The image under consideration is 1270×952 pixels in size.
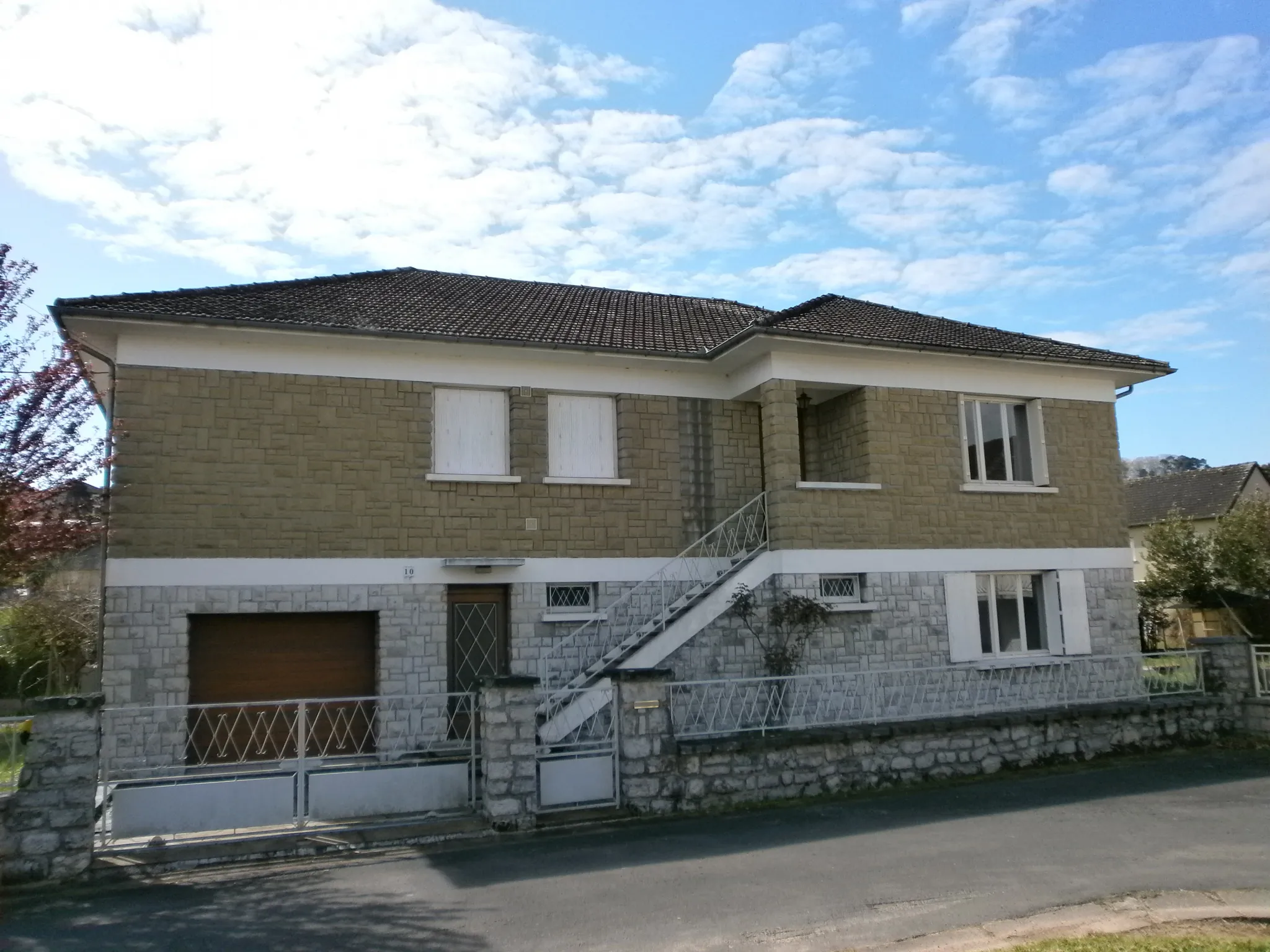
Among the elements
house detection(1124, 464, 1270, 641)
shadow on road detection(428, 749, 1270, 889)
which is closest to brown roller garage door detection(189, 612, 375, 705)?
shadow on road detection(428, 749, 1270, 889)

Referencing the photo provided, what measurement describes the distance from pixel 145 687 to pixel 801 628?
340 inches

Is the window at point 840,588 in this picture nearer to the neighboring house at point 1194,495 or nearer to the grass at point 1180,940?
the grass at point 1180,940

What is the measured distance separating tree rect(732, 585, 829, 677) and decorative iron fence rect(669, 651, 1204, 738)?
1.66ft

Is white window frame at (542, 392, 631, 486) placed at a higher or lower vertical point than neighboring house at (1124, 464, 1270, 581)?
lower

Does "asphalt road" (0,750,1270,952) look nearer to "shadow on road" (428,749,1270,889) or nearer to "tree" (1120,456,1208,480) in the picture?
"shadow on road" (428,749,1270,889)

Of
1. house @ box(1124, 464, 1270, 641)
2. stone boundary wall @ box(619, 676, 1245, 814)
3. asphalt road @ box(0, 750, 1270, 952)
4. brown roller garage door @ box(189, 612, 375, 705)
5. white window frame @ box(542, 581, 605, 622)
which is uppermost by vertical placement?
house @ box(1124, 464, 1270, 641)

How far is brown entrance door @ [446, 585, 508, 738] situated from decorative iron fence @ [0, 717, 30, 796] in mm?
5622

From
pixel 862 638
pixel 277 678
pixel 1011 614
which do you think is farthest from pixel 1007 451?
pixel 277 678

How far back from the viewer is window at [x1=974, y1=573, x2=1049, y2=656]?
626 inches

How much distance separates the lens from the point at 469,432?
1451cm

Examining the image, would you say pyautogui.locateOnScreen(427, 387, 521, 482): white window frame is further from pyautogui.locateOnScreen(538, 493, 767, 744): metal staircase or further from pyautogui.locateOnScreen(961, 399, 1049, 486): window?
pyautogui.locateOnScreen(961, 399, 1049, 486): window

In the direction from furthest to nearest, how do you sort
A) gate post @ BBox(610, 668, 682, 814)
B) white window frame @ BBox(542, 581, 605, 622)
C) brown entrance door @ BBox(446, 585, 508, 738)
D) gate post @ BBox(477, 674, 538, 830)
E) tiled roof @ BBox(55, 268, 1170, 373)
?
white window frame @ BBox(542, 581, 605, 622) < brown entrance door @ BBox(446, 585, 508, 738) < tiled roof @ BBox(55, 268, 1170, 373) < gate post @ BBox(610, 668, 682, 814) < gate post @ BBox(477, 674, 538, 830)

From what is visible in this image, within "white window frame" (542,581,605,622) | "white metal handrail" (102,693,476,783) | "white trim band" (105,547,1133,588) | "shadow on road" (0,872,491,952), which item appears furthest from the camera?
"white window frame" (542,581,605,622)

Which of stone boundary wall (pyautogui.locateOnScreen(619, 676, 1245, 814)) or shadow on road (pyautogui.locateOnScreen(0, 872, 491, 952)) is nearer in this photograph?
shadow on road (pyautogui.locateOnScreen(0, 872, 491, 952))
